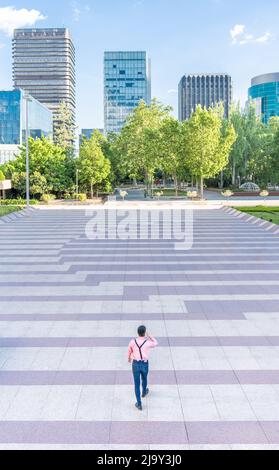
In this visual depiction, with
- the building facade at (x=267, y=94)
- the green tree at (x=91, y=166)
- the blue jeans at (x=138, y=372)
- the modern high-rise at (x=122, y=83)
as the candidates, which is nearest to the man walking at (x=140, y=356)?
the blue jeans at (x=138, y=372)

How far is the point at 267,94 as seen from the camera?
18612 centimetres

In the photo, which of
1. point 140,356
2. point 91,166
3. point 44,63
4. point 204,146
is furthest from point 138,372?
point 44,63

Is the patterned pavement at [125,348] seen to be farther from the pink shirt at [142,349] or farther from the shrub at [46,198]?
the shrub at [46,198]

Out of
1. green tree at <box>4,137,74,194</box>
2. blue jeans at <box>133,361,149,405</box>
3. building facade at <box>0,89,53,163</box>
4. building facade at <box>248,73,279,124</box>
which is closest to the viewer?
blue jeans at <box>133,361,149,405</box>

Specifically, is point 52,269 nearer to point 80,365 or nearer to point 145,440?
point 80,365

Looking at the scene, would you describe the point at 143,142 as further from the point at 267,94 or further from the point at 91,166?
the point at 267,94

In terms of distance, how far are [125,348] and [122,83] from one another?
184867 mm

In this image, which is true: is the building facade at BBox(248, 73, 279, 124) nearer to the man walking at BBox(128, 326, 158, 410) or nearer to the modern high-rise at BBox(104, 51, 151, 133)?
the modern high-rise at BBox(104, 51, 151, 133)

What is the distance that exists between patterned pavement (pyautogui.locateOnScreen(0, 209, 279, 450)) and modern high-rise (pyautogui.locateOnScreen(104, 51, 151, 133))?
17254cm

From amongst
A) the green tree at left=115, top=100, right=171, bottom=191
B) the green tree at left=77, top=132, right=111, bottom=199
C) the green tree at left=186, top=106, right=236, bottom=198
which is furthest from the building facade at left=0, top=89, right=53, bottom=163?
the green tree at left=186, top=106, right=236, bottom=198

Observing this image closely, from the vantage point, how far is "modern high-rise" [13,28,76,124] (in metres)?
183

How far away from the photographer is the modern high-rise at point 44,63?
183m

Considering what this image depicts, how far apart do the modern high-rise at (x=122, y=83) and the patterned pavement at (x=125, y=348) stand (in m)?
173
